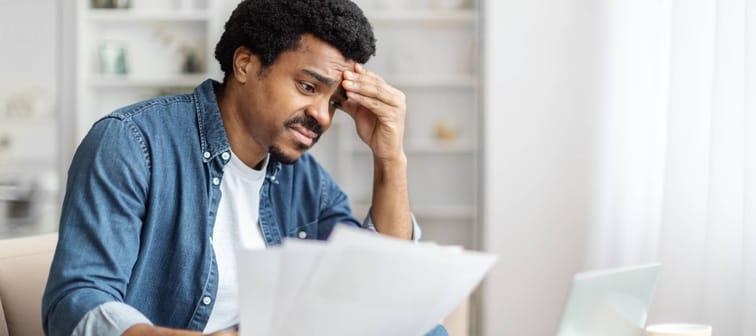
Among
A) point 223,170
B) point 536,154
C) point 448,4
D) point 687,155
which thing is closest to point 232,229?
point 223,170

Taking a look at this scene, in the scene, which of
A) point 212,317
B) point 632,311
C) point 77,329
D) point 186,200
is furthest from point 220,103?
point 632,311

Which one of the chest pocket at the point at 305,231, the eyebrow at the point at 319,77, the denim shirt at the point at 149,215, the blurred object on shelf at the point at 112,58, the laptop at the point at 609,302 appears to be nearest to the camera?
the laptop at the point at 609,302

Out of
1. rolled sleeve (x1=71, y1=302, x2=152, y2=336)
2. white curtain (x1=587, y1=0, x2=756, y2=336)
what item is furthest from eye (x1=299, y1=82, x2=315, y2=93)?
white curtain (x1=587, y1=0, x2=756, y2=336)

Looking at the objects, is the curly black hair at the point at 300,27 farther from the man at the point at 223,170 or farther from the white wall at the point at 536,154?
the white wall at the point at 536,154

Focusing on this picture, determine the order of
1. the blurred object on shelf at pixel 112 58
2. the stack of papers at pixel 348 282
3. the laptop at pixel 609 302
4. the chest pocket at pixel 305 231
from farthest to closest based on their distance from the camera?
1. the blurred object on shelf at pixel 112 58
2. the chest pocket at pixel 305 231
3. the laptop at pixel 609 302
4. the stack of papers at pixel 348 282

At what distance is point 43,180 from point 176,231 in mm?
2665

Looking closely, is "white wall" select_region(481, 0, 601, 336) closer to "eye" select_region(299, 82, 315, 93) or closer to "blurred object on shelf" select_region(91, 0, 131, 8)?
"blurred object on shelf" select_region(91, 0, 131, 8)

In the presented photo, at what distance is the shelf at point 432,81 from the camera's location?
3775mm

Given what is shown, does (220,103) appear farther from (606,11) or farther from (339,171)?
(339,171)

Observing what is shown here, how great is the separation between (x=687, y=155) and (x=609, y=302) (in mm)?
1285

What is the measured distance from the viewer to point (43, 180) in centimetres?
387

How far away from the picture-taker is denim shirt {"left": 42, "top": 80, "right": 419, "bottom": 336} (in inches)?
48.4

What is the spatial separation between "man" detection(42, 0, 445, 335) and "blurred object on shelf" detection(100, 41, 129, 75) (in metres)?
2.44

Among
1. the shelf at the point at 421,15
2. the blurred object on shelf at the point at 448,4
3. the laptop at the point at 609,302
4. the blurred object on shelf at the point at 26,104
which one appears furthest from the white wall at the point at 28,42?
the laptop at the point at 609,302
